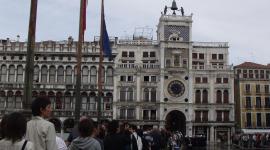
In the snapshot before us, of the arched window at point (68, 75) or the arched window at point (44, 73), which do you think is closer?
the arched window at point (44, 73)

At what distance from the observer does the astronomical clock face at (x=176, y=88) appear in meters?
62.2

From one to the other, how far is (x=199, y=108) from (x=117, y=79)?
39.8 ft

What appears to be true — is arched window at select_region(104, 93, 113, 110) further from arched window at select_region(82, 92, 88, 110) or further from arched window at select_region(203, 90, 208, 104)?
arched window at select_region(203, 90, 208, 104)

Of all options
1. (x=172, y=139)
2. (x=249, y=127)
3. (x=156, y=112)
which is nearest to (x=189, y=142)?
(x=172, y=139)

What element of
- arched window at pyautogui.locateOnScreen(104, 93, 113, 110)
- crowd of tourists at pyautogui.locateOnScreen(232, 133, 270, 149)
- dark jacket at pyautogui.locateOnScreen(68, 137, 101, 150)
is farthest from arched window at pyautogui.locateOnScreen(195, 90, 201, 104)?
dark jacket at pyautogui.locateOnScreen(68, 137, 101, 150)

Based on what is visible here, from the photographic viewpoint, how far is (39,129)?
6344mm

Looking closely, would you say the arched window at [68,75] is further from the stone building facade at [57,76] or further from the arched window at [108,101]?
the arched window at [108,101]

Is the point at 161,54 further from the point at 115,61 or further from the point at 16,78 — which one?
the point at 16,78

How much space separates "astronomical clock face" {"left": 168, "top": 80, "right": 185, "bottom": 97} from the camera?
6225 cm

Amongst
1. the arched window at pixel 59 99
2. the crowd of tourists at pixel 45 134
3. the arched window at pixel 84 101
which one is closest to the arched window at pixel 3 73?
the arched window at pixel 59 99

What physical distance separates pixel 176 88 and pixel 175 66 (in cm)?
311

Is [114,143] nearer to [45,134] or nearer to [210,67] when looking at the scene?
[45,134]

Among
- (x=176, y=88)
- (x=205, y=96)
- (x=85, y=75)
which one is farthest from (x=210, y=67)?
(x=85, y=75)

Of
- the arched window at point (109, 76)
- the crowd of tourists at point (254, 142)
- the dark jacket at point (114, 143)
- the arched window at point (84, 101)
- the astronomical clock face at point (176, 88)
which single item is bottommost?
the crowd of tourists at point (254, 142)
